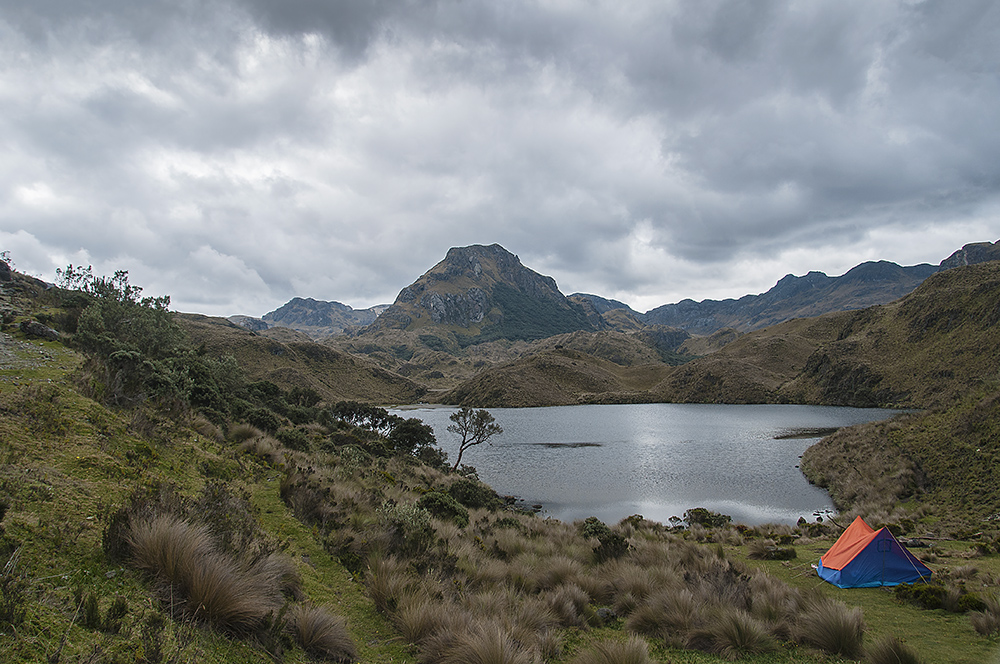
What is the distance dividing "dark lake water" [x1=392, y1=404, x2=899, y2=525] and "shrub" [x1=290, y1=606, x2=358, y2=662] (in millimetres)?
22470

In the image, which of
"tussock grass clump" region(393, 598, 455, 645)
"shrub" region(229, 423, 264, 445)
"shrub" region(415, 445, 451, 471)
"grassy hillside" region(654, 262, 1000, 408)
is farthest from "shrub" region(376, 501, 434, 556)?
"grassy hillside" region(654, 262, 1000, 408)

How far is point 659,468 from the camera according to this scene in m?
A: 39.3

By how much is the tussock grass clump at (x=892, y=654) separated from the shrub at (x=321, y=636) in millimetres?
6743

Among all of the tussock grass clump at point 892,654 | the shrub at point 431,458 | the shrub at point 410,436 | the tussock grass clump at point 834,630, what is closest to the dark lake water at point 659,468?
the shrub at point 431,458

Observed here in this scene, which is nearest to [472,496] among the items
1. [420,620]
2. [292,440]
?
[292,440]

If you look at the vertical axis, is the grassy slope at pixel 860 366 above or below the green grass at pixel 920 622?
above

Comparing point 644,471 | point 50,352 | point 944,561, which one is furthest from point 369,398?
point 944,561

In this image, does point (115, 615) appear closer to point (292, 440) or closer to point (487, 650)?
point (487, 650)

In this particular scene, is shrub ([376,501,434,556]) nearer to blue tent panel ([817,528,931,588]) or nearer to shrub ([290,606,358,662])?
shrub ([290,606,358,662])

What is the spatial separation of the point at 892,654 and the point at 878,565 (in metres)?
6.27

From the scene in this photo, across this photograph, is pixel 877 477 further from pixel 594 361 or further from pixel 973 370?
pixel 594 361

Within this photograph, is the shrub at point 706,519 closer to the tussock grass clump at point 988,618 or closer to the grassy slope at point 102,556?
the grassy slope at point 102,556

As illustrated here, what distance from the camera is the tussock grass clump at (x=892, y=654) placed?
5.78 meters

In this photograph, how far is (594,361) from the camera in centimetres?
18100
